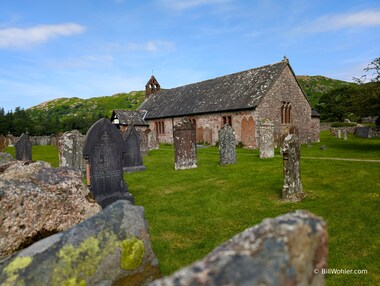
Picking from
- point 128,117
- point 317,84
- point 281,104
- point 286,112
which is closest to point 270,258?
point 281,104

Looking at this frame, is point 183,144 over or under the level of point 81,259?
over

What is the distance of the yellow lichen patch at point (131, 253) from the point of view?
2.88m

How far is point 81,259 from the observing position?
2672mm

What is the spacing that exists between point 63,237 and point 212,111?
94.7 ft

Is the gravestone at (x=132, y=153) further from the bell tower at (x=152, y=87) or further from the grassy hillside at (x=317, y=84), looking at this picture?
the grassy hillside at (x=317, y=84)

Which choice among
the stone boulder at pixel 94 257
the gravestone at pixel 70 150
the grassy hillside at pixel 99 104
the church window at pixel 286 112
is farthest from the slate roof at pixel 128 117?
the grassy hillside at pixel 99 104

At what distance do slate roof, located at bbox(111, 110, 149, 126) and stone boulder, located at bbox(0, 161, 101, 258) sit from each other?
30579 mm

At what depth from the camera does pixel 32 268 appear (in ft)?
8.42

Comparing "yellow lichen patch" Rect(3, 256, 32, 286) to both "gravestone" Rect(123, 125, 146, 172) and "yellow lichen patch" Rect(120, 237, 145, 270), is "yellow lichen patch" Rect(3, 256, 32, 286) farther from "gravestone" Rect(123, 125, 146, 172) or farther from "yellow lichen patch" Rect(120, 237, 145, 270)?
"gravestone" Rect(123, 125, 146, 172)

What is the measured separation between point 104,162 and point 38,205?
502 cm

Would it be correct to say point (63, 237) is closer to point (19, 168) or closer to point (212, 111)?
point (19, 168)

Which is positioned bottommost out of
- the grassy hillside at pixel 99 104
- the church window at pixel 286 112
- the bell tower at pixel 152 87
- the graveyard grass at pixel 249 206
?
the graveyard grass at pixel 249 206

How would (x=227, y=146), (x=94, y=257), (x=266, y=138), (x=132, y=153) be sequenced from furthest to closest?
1. (x=266, y=138)
2. (x=227, y=146)
3. (x=132, y=153)
4. (x=94, y=257)

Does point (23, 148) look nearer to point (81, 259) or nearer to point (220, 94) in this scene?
point (220, 94)
